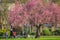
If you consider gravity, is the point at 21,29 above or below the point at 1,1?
below

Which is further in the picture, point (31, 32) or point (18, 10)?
point (31, 32)

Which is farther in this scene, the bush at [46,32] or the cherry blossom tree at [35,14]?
the bush at [46,32]

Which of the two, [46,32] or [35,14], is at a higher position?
[35,14]

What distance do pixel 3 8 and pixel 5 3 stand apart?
1858mm

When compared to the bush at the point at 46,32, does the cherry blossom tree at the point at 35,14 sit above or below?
above

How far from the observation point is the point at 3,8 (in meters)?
41.5

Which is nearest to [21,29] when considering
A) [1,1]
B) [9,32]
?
[9,32]

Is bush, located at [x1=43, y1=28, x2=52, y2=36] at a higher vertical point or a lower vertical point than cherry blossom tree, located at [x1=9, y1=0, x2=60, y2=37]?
lower

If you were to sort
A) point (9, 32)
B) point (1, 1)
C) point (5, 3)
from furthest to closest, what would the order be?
point (1, 1) → point (5, 3) → point (9, 32)

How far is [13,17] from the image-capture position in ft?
118

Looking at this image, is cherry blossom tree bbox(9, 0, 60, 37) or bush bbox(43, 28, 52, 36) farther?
bush bbox(43, 28, 52, 36)

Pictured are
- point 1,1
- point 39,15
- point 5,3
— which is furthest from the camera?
point 1,1

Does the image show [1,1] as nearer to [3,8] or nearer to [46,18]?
[3,8]

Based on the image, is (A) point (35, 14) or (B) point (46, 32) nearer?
(A) point (35, 14)
